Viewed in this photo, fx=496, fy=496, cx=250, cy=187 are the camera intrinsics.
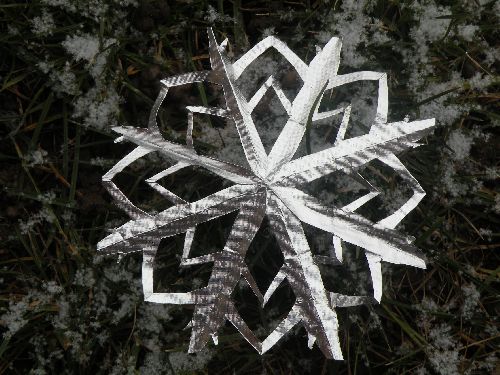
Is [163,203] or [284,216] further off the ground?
[284,216]

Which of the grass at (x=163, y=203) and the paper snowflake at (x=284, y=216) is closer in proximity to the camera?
the paper snowflake at (x=284, y=216)

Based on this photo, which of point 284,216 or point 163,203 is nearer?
point 284,216

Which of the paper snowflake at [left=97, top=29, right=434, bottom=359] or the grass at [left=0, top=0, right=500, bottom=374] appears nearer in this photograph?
the paper snowflake at [left=97, top=29, right=434, bottom=359]

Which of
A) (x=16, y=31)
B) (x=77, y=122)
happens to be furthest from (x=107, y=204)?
(x=16, y=31)
